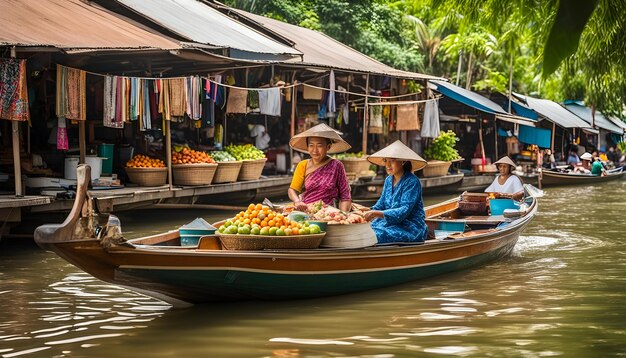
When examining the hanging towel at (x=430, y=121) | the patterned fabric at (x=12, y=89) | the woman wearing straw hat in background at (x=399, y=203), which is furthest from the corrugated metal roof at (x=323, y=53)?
the woman wearing straw hat in background at (x=399, y=203)

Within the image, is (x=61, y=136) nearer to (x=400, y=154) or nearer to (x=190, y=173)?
(x=190, y=173)

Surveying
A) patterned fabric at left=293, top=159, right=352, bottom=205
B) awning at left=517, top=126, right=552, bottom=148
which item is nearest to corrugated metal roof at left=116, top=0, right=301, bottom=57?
patterned fabric at left=293, top=159, right=352, bottom=205

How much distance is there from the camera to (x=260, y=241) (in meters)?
6.01

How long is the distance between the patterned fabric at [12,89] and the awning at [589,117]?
2654 cm

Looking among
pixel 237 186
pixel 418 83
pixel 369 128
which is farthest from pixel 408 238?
pixel 418 83

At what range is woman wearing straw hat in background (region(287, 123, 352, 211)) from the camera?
7.31 metres

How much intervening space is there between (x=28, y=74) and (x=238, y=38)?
4.73m

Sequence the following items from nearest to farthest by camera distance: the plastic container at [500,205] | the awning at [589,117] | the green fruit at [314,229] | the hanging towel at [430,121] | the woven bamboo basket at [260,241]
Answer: the woven bamboo basket at [260,241] → the green fruit at [314,229] → the plastic container at [500,205] → the hanging towel at [430,121] → the awning at [589,117]

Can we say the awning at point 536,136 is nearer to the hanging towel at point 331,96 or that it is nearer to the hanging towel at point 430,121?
the hanging towel at point 430,121

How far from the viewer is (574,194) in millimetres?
21047

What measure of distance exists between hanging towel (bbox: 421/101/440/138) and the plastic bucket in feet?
29.9

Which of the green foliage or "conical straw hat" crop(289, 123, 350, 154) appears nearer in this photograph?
"conical straw hat" crop(289, 123, 350, 154)

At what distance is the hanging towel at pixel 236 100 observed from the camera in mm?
13836

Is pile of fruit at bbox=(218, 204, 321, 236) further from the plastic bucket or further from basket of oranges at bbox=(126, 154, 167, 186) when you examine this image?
the plastic bucket
